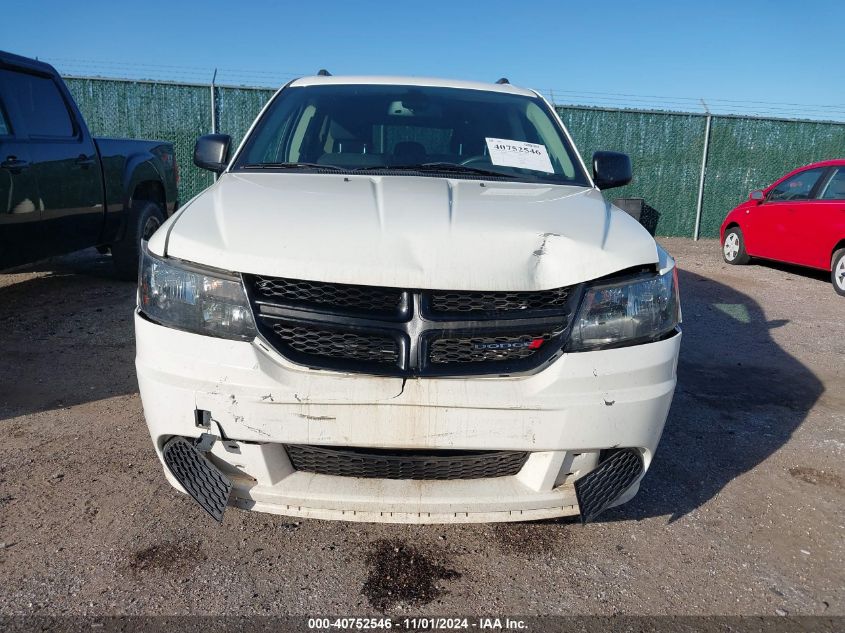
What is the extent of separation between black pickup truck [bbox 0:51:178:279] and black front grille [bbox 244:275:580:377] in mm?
3497

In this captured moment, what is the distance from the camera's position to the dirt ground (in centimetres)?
212

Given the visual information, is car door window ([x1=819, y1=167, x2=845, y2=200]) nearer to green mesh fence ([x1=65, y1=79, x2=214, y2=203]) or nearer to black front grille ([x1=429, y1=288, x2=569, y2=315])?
black front grille ([x1=429, y1=288, x2=569, y2=315])

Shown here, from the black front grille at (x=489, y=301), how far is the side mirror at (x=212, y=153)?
1.82 metres

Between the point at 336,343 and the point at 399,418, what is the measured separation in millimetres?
290

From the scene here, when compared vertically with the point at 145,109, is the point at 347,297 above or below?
below

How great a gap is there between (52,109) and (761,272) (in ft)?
29.1

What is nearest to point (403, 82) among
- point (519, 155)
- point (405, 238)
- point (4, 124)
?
point (519, 155)

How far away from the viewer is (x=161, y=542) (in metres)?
2.36

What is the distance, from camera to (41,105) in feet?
17.1

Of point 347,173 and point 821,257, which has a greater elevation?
point 347,173

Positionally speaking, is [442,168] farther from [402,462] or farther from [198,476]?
[198,476]

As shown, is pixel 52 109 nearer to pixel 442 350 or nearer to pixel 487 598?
pixel 442 350

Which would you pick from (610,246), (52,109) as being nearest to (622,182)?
(610,246)

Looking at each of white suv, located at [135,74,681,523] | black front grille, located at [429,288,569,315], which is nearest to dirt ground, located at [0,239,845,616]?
white suv, located at [135,74,681,523]
